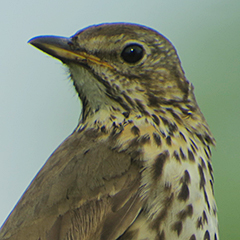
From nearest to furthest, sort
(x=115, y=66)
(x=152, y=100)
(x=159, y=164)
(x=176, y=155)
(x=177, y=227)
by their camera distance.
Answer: (x=177, y=227), (x=159, y=164), (x=176, y=155), (x=115, y=66), (x=152, y=100)

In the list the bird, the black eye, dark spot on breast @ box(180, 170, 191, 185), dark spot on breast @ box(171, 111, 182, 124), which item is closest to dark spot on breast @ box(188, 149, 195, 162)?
the bird

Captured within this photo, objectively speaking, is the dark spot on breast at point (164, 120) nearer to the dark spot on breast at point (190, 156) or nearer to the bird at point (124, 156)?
the bird at point (124, 156)

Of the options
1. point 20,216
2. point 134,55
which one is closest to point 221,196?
point 134,55

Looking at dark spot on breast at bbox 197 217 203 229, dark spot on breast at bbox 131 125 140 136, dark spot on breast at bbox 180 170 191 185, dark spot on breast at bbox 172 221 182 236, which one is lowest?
dark spot on breast at bbox 197 217 203 229

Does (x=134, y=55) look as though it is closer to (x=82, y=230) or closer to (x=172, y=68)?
(x=172, y=68)

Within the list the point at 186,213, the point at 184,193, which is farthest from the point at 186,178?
the point at 186,213

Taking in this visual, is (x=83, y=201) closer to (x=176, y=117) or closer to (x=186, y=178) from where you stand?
(x=186, y=178)

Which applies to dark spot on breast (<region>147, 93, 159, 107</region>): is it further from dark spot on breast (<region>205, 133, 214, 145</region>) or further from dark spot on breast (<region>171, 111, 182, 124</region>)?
dark spot on breast (<region>205, 133, 214, 145</region>)
